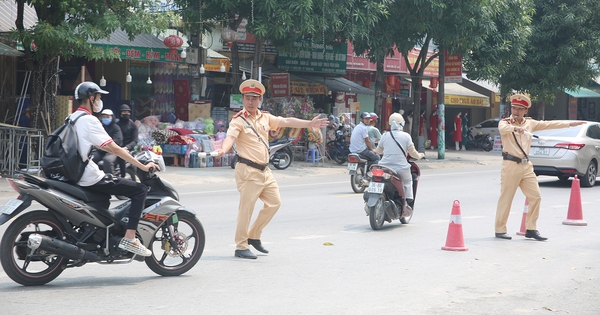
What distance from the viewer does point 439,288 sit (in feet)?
23.0

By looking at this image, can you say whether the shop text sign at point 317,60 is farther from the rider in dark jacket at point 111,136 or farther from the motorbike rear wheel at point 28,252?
the motorbike rear wheel at point 28,252

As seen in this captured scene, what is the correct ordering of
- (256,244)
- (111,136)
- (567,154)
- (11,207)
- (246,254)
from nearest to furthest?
(11,207)
(246,254)
(256,244)
(111,136)
(567,154)

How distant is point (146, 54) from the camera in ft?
69.6

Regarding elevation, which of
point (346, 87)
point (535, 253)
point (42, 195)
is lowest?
point (535, 253)

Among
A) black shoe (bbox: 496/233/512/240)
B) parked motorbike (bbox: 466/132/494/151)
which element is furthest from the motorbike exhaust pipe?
parked motorbike (bbox: 466/132/494/151)

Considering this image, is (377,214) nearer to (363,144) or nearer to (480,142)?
(363,144)

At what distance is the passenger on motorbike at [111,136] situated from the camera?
13344 millimetres

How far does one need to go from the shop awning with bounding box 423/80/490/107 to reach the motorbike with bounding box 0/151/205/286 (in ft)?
96.1

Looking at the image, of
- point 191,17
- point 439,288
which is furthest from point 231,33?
point 439,288

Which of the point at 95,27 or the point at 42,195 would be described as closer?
the point at 42,195

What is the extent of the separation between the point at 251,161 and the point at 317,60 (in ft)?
69.5

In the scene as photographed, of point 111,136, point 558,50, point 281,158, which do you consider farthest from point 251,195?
point 558,50

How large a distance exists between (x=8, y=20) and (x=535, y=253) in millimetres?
16075

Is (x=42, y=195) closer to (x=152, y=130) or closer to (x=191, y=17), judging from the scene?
(x=152, y=130)
